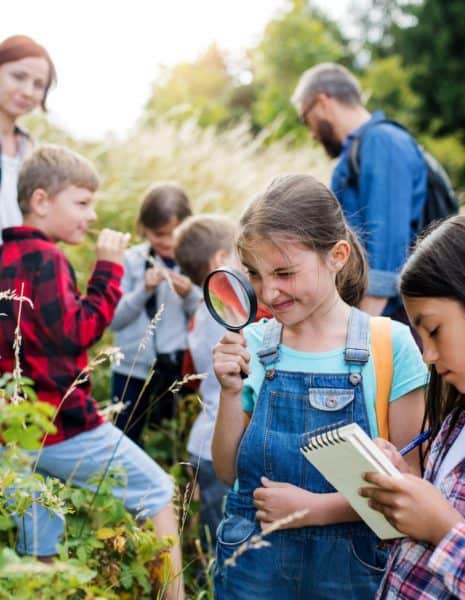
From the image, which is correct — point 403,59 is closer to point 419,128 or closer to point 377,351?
point 419,128

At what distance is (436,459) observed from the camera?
188 centimetres

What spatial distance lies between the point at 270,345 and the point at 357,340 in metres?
0.27

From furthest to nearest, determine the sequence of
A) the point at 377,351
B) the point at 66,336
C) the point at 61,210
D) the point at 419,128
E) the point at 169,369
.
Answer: the point at 419,128, the point at 169,369, the point at 61,210, the point at 66,336, the point at 377,351

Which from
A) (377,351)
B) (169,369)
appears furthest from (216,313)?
(169,369)

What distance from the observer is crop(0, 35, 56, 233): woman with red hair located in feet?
13.2

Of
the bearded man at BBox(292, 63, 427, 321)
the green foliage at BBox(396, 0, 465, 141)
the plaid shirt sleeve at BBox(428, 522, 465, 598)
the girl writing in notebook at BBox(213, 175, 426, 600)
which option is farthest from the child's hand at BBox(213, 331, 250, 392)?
the green foliage at BBox(396, 0, 465, 141)

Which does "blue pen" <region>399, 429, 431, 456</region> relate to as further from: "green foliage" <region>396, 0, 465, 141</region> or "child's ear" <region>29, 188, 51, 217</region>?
"green foliage" <region>396, 0, 465, 141</region>

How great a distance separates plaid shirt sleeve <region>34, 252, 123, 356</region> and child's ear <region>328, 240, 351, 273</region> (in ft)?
3.59

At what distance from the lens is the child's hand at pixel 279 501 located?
6.72 ft

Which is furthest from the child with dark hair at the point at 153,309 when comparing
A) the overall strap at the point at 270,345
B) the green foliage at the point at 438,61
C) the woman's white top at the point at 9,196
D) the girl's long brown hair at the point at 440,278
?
the green foliage at the point at 438,61

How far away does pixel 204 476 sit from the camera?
11.2ft

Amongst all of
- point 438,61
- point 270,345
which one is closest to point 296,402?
point 270,345

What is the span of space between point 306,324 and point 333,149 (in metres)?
2.37

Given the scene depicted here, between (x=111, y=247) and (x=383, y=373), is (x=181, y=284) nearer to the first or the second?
(x=111, y=247)
